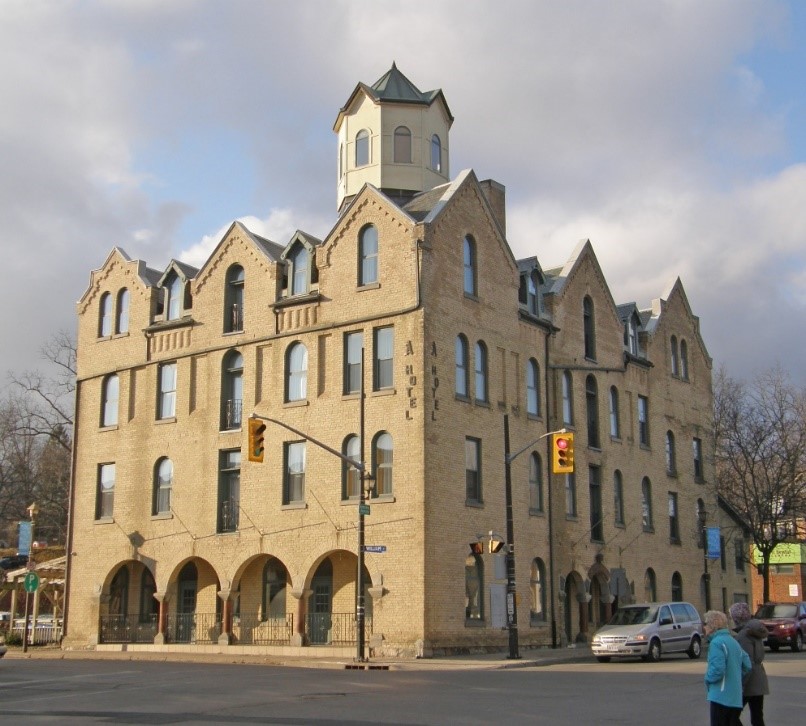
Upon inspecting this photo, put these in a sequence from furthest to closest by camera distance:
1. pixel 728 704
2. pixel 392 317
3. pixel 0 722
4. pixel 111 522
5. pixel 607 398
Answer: pixel 607 398, pixel 111 522, pixel 392 317, pixel 0 722, pixel 728 704

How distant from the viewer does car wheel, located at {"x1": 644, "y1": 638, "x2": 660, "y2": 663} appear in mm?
30122

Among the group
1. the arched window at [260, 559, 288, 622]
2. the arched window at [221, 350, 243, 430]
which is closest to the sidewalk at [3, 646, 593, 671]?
the arched window at [260, 559, 288, 622]

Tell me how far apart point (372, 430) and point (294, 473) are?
12.6ft

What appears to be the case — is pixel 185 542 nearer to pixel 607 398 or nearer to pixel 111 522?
pixel 111 522

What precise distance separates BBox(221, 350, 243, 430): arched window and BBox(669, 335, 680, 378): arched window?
21.3 metres

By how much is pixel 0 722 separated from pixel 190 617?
23.2 metres

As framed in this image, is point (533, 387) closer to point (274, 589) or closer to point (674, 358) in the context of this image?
point (274, 589)

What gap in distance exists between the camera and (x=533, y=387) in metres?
39.4

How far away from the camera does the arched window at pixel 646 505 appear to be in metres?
45.3

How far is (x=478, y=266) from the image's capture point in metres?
37.0

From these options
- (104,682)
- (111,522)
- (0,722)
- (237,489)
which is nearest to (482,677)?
(104,682)

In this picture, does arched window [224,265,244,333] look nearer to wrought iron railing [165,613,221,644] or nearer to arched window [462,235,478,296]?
arched window [462,235,478,296]

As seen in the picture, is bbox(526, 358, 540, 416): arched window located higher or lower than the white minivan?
higher

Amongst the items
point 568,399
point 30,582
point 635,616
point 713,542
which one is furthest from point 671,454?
point 30,582
